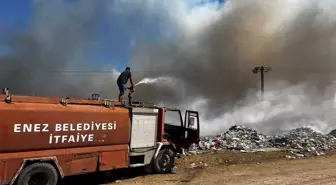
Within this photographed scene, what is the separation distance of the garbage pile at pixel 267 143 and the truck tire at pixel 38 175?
26.3 ft

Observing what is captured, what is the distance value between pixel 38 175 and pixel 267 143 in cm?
1444

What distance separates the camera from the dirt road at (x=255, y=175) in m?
10.9

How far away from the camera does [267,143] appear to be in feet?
69.7

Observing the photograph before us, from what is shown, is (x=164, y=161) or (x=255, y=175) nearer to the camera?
(x=255, y=175)

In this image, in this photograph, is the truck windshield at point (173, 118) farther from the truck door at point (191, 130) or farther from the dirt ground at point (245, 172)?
the dirt ground at point (245, 172)

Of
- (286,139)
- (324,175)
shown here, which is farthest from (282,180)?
(286,139)

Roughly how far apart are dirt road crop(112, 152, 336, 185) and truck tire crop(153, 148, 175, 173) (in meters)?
0.32

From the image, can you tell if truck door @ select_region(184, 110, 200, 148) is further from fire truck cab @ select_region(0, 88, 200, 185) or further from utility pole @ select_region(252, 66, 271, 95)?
utility pole @ select_region(252, 66, 271, 95)

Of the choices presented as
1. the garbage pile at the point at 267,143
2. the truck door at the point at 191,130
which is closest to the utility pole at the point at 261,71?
the garbage pile at the point at 267,143

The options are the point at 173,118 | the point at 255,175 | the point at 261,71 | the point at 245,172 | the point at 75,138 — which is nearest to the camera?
the point at 75,138

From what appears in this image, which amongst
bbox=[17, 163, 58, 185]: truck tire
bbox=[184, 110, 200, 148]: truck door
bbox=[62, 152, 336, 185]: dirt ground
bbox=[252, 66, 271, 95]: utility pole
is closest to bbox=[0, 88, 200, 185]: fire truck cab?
bbox=[17, 163, 58, 185]: truck tire

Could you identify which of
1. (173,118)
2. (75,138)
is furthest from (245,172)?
(75,138)

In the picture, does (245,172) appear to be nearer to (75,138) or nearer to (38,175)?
(75,138)

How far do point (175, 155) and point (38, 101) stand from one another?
16.5 ft
